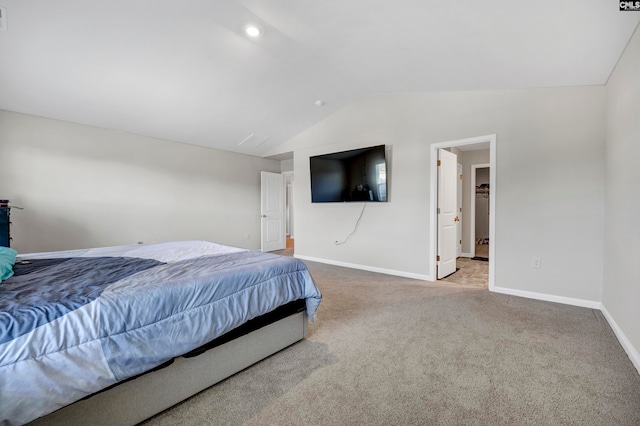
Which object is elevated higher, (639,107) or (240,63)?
(240,63)

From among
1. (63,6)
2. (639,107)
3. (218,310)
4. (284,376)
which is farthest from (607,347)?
(63,6)

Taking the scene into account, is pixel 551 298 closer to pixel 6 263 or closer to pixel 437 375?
pixel 437 375

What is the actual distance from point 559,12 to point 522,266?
8.28ft

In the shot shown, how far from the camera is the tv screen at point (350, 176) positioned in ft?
13.8

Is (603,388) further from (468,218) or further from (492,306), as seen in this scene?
(468,218)

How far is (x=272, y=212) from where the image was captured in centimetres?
657

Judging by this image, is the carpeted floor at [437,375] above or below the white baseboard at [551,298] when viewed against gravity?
below

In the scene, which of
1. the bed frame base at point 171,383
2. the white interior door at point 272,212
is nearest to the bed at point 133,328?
the bed frame base at point 171,383

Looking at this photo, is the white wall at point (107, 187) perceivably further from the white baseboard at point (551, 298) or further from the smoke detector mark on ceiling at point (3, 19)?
the white baseboard at point (551, 298)

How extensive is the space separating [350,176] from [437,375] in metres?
3.26

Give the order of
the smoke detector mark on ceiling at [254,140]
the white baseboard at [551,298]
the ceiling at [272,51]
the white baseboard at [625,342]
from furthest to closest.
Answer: the smoke detector mark on ceiling at [254,140] → the white baseboard at [551,298] → the ceiling at [272,51] → the white baseboard at [625,342]

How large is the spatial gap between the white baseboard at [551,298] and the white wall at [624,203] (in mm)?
193

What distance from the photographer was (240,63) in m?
3.17

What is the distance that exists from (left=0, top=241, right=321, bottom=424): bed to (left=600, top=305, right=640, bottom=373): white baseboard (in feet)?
7.13
